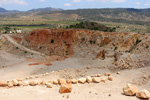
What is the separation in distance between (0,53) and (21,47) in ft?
20.6

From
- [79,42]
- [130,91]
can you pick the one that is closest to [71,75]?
[130,91]

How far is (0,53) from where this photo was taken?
45531 mm

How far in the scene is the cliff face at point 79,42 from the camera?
40500mm

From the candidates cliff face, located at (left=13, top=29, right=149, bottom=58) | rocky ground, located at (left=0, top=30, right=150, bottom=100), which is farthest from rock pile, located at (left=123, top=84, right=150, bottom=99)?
cliff face, located at (left=13, top=29, right=149, bottom=58)

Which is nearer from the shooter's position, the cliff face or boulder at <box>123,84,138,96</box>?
boulder at <box>123,84,138,96</box>

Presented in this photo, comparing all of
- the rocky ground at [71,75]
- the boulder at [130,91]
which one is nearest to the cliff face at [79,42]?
the rocky ground at [71,75]

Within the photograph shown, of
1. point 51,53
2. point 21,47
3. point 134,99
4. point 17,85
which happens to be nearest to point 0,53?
point 21,47

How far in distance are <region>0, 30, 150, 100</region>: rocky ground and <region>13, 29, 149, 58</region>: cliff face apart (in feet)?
2.57

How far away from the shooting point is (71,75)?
2592 centimetres

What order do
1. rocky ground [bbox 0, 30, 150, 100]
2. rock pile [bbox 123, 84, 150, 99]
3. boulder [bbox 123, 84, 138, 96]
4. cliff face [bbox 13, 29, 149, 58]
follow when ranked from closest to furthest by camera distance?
rock pile [bbox 123, 84, 150, 99]
boulder [bbox 123, 84, 138, 96]
rocky ground [bbox 0, 30, 150, 100]
cliff face [bbox 13, 29, 149, 58]

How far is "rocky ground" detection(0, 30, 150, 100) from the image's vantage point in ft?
52.7

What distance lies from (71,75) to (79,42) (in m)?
21.4

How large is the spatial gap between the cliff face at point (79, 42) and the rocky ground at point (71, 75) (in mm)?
783

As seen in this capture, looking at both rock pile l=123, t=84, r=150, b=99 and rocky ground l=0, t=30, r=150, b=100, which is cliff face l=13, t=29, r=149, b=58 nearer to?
rocky ground l=0, t=30, r=150, b=100
